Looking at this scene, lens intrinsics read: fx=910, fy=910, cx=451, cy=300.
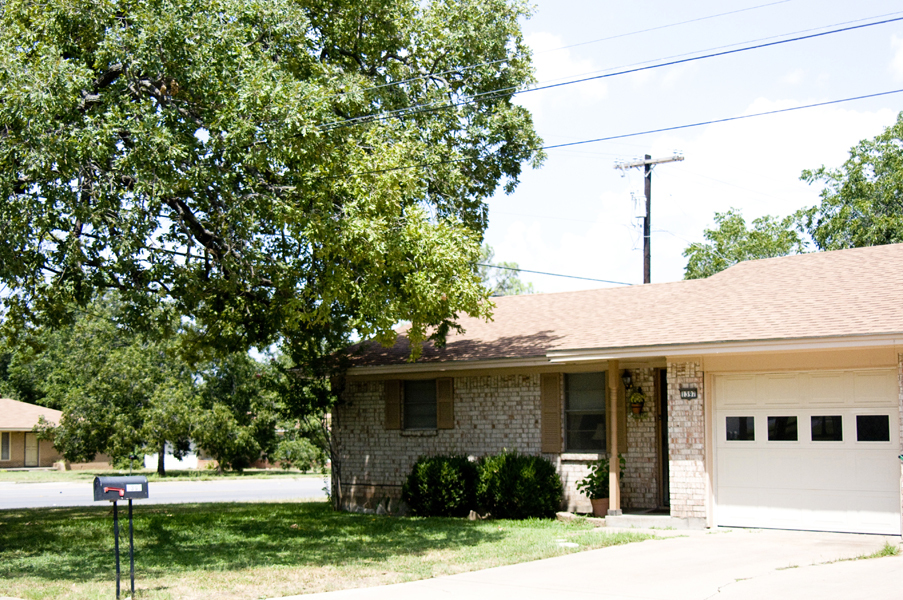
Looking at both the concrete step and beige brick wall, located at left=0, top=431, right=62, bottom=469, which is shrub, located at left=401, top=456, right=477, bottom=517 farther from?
beige brick wall, located at left=0, top=431, right=62, bottom=469

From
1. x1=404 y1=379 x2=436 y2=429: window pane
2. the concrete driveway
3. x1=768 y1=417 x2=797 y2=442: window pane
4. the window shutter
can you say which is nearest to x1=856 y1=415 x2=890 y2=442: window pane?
x1=768 y1=417 x2=797 y2=442: window pane

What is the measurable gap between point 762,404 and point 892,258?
4.33 metres

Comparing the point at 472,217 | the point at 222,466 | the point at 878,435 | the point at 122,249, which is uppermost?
the point at 472,217

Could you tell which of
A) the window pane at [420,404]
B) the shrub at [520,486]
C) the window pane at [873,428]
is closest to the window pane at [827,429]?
the window pane at [873,428]

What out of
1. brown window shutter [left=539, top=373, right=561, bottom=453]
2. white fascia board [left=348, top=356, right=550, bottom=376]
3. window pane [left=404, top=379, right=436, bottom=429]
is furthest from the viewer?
window pane [left=404, top=379, right=436, bottom=429]

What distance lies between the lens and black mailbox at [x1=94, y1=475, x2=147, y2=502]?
9281 millimetres

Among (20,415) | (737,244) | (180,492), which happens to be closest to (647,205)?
(737,244)

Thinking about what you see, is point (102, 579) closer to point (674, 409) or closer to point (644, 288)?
point (674, 409)

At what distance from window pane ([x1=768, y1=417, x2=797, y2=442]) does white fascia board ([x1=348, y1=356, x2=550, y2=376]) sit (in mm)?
4326

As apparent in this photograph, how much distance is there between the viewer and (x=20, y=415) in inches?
1992

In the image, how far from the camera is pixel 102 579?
10797 mm

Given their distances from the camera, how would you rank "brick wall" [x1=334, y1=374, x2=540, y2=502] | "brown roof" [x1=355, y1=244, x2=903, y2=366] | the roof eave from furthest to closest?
"brick wall" [x1=334, y1=374, x2=540, y2=502], "brown roof" [x1=355, y1=244, x2=903, y2=366], the roof eave

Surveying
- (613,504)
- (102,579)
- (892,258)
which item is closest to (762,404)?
(613,504)

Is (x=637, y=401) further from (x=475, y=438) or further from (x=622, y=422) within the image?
(x=475, y=438)
